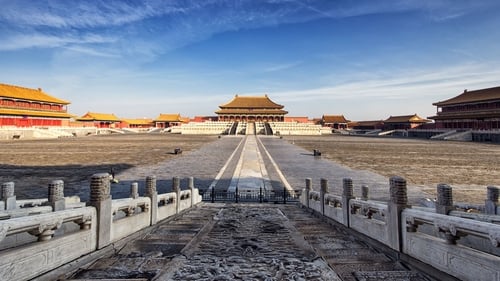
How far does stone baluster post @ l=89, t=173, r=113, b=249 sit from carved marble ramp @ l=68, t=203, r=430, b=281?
42 centimetres

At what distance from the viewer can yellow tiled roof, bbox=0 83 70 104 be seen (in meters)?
57.0

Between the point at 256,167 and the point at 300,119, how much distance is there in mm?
74831

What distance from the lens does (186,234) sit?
23.1 feet

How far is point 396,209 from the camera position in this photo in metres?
5.48

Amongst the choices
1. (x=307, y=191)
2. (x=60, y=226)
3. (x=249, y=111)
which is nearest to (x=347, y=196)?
(x=307, y=191)

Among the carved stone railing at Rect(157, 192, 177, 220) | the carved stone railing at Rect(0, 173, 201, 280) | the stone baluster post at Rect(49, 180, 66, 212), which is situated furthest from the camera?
the carved stone railing at Rect(157, 192, 177, 220)

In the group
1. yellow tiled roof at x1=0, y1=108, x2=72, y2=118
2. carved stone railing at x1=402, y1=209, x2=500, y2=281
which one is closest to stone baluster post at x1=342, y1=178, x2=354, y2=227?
carved stone railing at x1=402, y1=209, x2=500, y2=281

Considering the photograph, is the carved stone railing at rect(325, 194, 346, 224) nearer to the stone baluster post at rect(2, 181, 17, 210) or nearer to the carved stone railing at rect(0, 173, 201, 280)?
the carved stone railing at rect(0, 173, 201, 280)

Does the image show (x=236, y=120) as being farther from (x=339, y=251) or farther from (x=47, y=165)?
(x=339, y=251)

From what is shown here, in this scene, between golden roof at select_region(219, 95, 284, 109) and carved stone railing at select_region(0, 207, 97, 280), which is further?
golden roof at select_region(219, 95, 284, 109)

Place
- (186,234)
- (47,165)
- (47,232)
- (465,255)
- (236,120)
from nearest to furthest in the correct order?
(465,255) → (47,232) → (186,234) → (47,165) → (236,120)

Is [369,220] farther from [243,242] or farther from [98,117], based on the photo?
[98,117]

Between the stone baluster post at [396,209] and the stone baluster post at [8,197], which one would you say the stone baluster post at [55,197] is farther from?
the stone baluster post at [396,209]

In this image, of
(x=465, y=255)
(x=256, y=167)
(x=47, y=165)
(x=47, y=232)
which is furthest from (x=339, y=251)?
(x=47, y=165)
